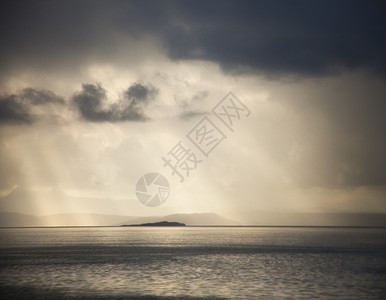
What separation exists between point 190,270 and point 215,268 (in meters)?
5.63

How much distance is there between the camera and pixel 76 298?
140 feet

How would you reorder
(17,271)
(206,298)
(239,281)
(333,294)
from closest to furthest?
(206,298)
(333,294)
(239,281)
(17,271)

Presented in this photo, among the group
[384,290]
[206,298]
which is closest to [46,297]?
[206,298]

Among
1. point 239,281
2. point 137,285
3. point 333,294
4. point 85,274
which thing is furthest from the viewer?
point 85,274

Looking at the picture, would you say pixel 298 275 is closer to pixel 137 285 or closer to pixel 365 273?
pixel 365 273

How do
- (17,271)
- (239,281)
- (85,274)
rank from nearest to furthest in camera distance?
(239,281), (85,274), (17,271)

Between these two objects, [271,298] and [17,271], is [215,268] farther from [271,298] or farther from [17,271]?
[17,271]

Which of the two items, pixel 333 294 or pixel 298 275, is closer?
pixel 333 294

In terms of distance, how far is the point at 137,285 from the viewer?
51094mm

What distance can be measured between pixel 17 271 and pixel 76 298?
3237 centimetres

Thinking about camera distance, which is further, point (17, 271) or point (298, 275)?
point (17, 271)

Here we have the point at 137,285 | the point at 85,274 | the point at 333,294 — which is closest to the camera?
the point at 333,294

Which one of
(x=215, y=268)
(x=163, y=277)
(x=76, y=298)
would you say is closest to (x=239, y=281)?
(x=163, y=277)

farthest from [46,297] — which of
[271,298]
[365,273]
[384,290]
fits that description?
[365,273]
